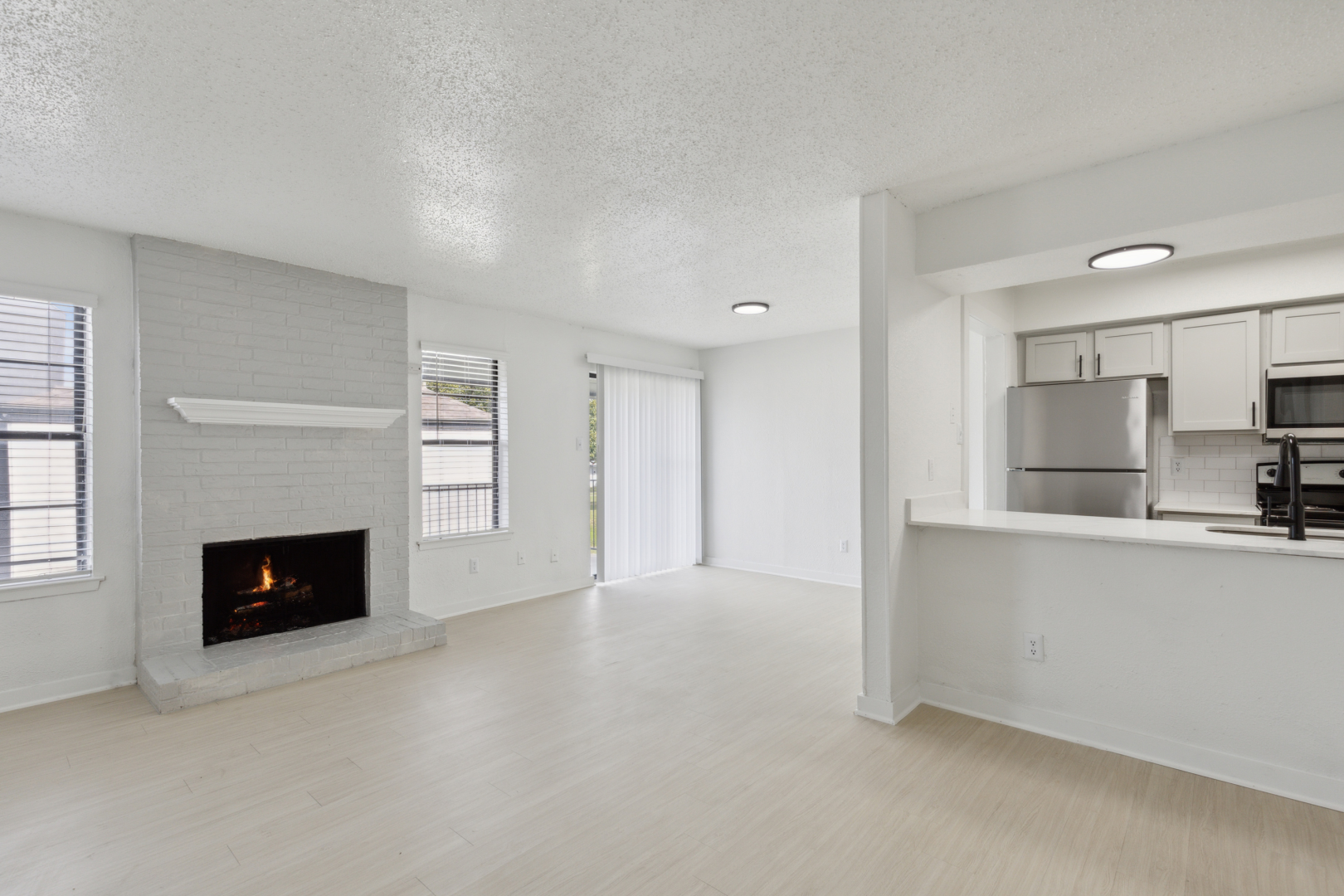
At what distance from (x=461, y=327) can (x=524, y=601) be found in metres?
2.45

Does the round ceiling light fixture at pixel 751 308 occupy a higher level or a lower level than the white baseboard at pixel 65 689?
higher

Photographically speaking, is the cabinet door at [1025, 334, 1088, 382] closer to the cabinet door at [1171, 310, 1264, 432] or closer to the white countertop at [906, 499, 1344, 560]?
the cabinet door at [1171, 310, 1264, 432]

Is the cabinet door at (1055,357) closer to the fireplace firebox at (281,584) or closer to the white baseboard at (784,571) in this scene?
the white baseboard at (784,571)

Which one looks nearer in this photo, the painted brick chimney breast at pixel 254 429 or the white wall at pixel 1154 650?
the white wall at pixel 1154 650

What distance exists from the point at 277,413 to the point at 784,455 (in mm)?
4612

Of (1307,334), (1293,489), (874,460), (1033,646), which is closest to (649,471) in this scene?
(874,460)

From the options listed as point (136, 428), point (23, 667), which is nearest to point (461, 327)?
point (136, 428)

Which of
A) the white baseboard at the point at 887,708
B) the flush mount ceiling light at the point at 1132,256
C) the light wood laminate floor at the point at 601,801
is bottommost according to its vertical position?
the light wood laminate floor at the point at 601,801

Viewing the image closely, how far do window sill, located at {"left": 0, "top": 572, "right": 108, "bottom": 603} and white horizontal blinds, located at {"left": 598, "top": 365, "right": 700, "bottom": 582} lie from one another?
3.78m

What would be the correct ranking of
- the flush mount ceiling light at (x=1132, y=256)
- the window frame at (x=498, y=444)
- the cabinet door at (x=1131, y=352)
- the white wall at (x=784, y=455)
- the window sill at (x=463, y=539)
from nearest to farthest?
the flush mount ceiling light at (x=1132, y=256) < the cabinet door at (x=1131, y=352) < the window sill at (x=463, y=539) < the window frame at (x=498, y=444) < the white wall at (x=784, y=455)

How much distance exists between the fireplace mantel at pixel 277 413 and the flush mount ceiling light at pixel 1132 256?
4385mm

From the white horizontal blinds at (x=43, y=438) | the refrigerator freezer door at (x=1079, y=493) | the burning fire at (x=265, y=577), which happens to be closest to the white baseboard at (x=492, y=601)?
the burning fire at (x=265, y=577)

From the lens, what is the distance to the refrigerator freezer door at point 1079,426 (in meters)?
4.26

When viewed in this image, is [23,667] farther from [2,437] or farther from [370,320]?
[370,320]
